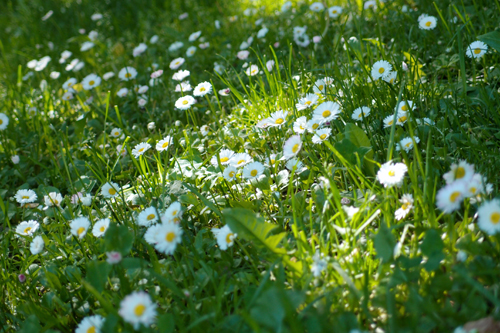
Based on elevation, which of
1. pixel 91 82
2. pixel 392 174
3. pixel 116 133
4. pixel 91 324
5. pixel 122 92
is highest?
pixel 91 82

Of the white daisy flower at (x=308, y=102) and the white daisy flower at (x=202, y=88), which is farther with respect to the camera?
the white daisy flower at (x=202, y=88)

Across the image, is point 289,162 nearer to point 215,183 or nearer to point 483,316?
point 215,183

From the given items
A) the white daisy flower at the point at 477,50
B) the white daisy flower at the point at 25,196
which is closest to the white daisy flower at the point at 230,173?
the white daisy flower at the point at 25,196

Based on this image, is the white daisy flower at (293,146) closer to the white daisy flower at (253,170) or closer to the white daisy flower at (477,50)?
the white daisy flower at (253,170)

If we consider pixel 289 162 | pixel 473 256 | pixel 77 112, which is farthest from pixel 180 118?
pixel 473 256

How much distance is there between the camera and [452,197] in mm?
947

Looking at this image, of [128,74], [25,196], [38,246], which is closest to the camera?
Result: [38,246]

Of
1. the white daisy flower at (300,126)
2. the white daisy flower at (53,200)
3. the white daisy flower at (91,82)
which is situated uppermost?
the white daisy flower at (91,82)

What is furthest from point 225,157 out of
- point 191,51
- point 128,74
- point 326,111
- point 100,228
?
point 191,51

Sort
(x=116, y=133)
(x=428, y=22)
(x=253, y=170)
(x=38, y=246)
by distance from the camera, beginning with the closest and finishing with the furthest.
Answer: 1. (x=38, y=246)
2. (x=253, y=170)
3. (x=428, y=22)
4. (x=116, y=133)

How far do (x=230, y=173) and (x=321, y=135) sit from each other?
33 cm

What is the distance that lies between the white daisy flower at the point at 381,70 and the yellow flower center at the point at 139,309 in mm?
1215

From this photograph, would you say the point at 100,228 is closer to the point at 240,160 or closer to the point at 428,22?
the point at 240,160

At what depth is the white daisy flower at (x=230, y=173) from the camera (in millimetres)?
1414
